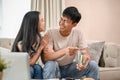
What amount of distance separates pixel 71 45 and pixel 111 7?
8.07 ft

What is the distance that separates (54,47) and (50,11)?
5.09 feet

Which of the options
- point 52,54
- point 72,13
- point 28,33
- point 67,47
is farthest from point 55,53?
point 72,13

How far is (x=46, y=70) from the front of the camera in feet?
8.06

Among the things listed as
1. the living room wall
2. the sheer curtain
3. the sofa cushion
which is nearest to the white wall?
the sheer curtain

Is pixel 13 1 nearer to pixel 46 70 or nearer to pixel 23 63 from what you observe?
pixel 46 70

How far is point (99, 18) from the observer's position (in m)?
4.86

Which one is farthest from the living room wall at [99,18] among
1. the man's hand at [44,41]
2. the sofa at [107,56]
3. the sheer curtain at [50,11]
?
the man's hand at [44,41]

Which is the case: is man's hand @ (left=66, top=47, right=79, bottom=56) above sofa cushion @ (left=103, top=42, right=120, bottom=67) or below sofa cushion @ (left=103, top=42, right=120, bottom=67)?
above

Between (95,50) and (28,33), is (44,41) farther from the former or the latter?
(95,50)

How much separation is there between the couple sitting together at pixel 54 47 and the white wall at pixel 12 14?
5.03ft

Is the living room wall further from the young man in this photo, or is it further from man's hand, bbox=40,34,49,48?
man's hand, bbox=40,34,49,48

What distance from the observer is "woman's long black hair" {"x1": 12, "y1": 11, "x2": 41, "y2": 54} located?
2488 mm

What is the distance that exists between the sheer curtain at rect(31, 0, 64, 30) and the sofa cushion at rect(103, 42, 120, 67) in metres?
0.99

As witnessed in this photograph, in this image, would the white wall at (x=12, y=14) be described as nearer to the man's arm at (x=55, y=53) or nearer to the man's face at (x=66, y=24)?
the man's face at (x=66, y=24)
